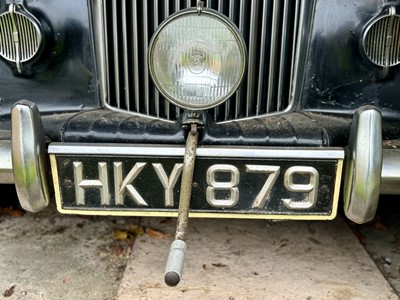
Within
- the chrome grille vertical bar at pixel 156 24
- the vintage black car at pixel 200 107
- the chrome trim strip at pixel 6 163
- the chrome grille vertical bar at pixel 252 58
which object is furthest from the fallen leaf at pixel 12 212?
the chrome grille vertical bar at pixel 252 58

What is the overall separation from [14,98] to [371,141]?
136cm

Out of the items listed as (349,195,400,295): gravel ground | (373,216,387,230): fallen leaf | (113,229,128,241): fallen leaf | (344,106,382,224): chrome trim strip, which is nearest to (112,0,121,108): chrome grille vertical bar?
(113,229,128,241): fallen leaf

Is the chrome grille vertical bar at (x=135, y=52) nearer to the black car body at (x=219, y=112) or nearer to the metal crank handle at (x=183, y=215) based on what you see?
the black car body at (x=219, y=112)

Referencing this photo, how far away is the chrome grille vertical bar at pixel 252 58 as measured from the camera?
1.99 meters

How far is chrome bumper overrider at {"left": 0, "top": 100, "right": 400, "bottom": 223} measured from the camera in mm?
1604

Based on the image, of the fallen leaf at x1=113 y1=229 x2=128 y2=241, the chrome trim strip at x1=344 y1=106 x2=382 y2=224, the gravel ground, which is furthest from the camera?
the fallen leaf at x1=113 y1=229 x2=128 y2=241

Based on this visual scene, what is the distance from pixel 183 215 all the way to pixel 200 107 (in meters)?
0.35

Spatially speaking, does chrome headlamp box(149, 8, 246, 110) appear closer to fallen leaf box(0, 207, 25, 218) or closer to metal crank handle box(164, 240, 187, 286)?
metal crank handle box(164, 240, 187, 286)

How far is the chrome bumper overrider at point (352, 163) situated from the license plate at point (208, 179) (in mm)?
47

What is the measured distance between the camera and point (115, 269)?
89.5 inches

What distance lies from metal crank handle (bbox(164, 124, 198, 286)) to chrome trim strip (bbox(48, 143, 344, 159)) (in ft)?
0.12

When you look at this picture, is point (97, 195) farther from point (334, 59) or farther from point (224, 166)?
point (334, 59)

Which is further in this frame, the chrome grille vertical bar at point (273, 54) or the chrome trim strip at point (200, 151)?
the chrome grille vertical bar at point (273, 54)

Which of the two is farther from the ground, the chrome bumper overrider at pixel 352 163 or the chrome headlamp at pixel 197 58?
the chrome headlamp at pixel 197 58
